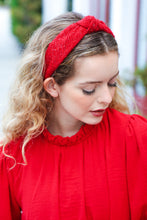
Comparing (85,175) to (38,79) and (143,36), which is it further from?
(143,36)

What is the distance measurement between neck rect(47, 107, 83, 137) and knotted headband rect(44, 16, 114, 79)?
0.34 meters

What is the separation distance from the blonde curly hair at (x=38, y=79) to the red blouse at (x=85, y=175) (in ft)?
0.32

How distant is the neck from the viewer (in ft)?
6.14

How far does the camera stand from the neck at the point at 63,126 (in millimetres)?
1872

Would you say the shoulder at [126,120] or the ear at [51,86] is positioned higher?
the ear at [51,86]

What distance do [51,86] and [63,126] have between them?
0.88 ft

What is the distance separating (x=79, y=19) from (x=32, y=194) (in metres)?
0.94

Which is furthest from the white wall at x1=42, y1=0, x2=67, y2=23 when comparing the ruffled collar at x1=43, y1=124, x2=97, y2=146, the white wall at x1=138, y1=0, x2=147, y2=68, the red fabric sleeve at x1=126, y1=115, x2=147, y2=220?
the red fabric sleeve at x1=126, y1=115, x2=147, y2=220

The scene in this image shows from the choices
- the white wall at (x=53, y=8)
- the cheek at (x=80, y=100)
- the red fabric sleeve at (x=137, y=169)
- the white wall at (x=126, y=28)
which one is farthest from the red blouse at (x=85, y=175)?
the white wall at (x=53, y=8)

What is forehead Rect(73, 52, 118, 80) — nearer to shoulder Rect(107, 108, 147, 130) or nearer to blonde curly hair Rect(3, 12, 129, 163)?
blonde curly hair Rect(3, 12, 129, 163)

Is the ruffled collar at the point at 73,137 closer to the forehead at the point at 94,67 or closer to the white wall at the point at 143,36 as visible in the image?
the forehead at the point at 94,67

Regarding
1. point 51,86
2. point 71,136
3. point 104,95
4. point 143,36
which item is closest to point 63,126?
point 71,136

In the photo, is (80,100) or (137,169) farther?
(137,169)

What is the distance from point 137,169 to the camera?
5.73 feet
